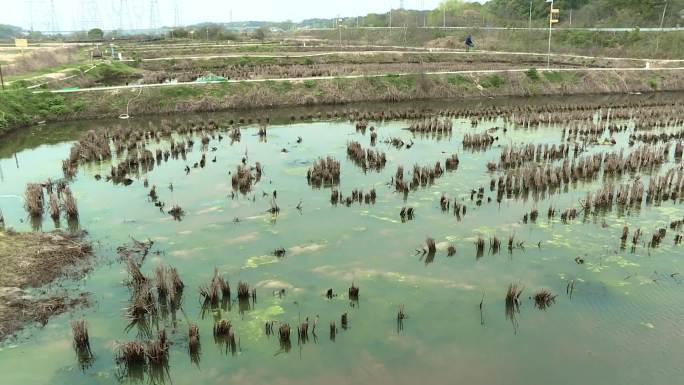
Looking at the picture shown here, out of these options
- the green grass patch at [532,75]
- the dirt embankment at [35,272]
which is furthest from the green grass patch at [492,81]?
the dirt embankment at [35,272]

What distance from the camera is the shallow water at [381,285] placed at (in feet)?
26.4

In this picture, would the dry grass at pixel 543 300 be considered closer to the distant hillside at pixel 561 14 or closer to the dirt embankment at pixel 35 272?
the dirt embankment at pixel 35 272

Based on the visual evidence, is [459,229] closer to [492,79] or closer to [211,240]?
[211,240]

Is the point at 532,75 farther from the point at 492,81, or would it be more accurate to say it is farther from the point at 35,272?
the point at 35,272

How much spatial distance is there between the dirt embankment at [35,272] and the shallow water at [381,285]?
36 centimetres

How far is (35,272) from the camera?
10.5 metres

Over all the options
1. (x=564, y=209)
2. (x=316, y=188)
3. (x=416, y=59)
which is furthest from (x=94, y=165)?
(x=416, y=59)

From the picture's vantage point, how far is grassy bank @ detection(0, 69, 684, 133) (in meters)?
28.8

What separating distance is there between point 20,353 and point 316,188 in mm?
9729

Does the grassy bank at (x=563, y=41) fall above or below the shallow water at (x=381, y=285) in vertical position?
above

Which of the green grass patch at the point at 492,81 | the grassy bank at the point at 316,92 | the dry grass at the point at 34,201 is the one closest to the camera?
the dry grass at the point at 34,201

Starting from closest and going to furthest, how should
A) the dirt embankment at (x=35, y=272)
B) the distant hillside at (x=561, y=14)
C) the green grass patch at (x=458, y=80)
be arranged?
the dirt embankment at (x=35, y=272) < the green grass patch at (x=458, y=80) < the distant hillside at (x=561, y=14)

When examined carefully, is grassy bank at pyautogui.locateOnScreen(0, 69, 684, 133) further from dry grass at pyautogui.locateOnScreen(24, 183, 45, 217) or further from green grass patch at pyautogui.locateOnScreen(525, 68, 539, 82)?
dry grass at pyautogui.locateOnScreen(24, 183, 45, 217)

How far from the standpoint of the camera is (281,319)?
30.6 ft
